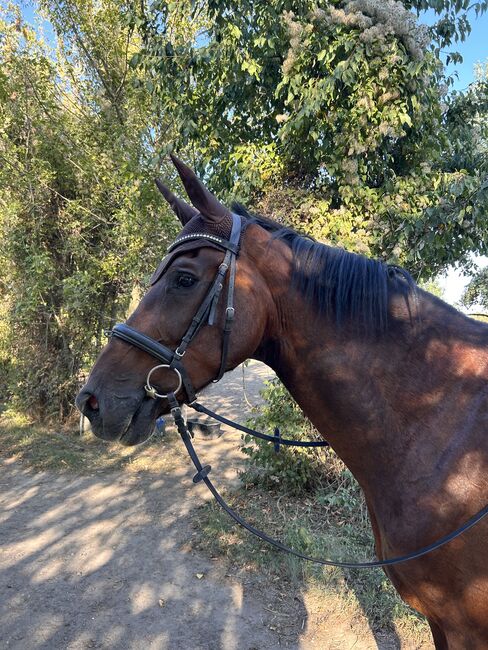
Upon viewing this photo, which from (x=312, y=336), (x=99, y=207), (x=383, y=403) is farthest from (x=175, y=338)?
(x=99, y=207)

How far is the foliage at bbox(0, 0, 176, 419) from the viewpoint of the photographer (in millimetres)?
6250

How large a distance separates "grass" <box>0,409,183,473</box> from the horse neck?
5186 mm

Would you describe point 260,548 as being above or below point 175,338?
below

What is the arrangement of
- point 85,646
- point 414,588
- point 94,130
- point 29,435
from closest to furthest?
point 414,588, point 85,646, point 94,130, point 29,435

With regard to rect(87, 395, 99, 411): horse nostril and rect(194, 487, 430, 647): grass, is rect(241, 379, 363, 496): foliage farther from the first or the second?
rect(87, 395, 99, 411): horse nostril

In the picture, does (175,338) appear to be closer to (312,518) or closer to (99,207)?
(312,518)

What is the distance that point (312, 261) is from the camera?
1634 millimetres

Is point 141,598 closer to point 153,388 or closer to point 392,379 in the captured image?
point 153,388

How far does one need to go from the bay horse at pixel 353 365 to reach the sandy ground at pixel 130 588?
1.83 meters

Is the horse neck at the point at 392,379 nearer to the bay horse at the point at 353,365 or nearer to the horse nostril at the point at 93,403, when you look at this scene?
the bay horse at the point at 353,365

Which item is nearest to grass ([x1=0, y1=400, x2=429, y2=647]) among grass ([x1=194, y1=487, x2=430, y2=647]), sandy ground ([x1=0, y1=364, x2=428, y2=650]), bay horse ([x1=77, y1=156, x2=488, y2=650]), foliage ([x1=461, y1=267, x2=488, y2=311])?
grass ([x1=194, y1=487, x2=430, y2=647])

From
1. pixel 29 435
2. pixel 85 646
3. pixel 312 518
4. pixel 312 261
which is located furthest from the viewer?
pixel 29 435

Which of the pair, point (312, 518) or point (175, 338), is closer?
point (175, 338)

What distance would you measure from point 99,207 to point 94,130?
1.19 metres
